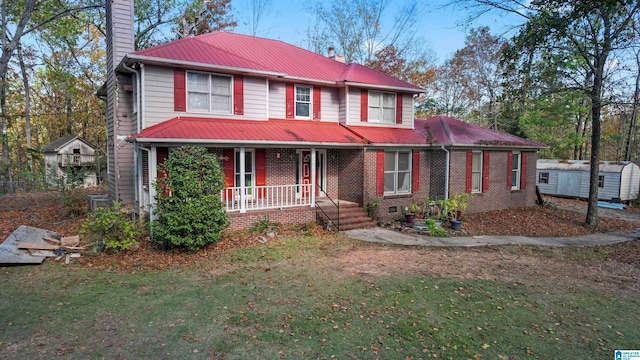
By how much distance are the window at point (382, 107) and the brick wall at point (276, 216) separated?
18.2 ft

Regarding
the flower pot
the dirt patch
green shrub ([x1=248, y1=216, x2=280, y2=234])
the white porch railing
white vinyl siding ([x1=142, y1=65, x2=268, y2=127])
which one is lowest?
the dirt patch

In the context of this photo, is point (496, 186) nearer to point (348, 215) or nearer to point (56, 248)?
point (348, 215)

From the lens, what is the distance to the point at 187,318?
5.41 metres

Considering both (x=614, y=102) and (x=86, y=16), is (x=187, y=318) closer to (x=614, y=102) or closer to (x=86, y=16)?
(x=614, y=102)

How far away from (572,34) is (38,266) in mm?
17527

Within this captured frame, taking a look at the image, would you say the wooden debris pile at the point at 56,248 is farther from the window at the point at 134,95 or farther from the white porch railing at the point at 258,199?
the window at the point at 134,95

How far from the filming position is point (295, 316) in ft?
18.2

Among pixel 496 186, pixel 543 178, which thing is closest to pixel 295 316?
pixel 496 186

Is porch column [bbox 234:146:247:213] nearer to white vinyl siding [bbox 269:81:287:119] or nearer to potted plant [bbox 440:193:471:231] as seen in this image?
white vinyl siding [bbox 269:81:287:119]

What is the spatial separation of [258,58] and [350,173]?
6022 millimetres

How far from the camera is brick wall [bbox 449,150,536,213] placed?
1489 centimetres

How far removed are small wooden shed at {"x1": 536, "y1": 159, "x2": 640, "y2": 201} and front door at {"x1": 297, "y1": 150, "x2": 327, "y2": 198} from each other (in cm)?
1791

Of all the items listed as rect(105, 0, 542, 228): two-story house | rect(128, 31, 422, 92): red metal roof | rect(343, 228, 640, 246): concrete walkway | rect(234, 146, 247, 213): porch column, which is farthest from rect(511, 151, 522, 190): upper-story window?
rect(234, 146, 247, 213): porch column

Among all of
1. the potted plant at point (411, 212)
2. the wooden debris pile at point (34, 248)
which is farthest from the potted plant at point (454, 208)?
the wooden debris pile at point (34, 248)
